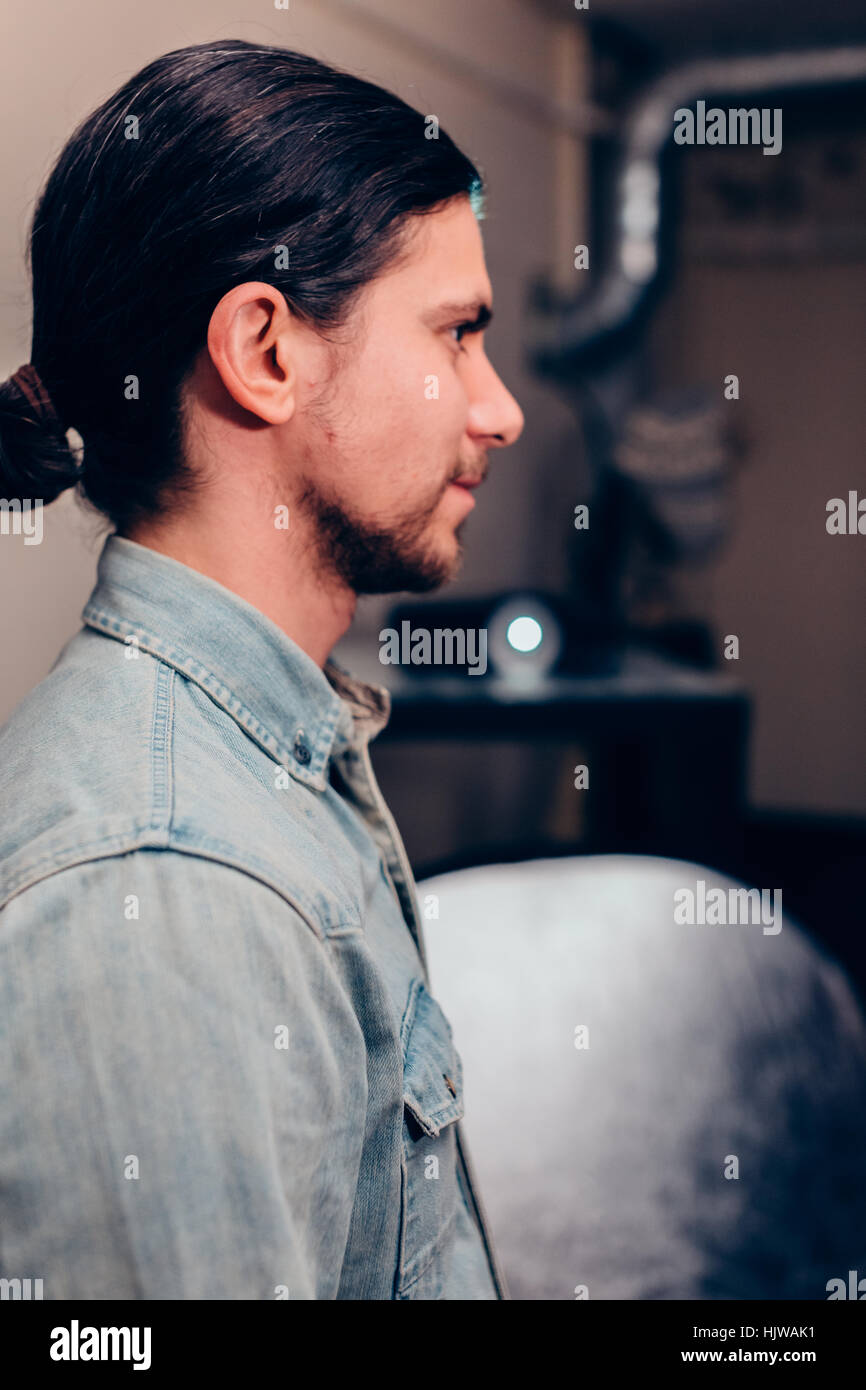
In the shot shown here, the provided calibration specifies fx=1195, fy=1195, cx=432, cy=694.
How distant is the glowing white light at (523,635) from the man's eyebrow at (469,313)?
5.01 ft

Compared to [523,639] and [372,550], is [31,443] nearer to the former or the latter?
[372,550]

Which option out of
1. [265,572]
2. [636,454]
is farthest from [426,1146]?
[636,454]

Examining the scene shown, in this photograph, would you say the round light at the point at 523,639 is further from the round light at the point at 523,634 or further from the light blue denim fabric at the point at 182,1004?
the light blue denim fabric at the point at 182,1004

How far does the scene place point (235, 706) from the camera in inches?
28.7

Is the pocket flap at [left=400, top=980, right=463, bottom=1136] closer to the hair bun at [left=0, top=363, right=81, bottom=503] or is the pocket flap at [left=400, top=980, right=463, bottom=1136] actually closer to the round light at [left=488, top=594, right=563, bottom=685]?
the hair bun at [left=0, top=363, right=81, bottom=503]

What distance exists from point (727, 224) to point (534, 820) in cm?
220

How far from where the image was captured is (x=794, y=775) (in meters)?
4.14

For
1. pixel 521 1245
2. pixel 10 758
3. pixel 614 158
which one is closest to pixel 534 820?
pixel 614 158

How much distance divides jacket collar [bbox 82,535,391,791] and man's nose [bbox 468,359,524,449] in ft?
0.79

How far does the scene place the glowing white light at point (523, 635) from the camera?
2.42 m

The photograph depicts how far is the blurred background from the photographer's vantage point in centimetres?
228

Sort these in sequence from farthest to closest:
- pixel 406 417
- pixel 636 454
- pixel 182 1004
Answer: pixel 636 454
pixel 406 417
pixel 182 1004

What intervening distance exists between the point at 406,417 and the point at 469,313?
0.10 meters
